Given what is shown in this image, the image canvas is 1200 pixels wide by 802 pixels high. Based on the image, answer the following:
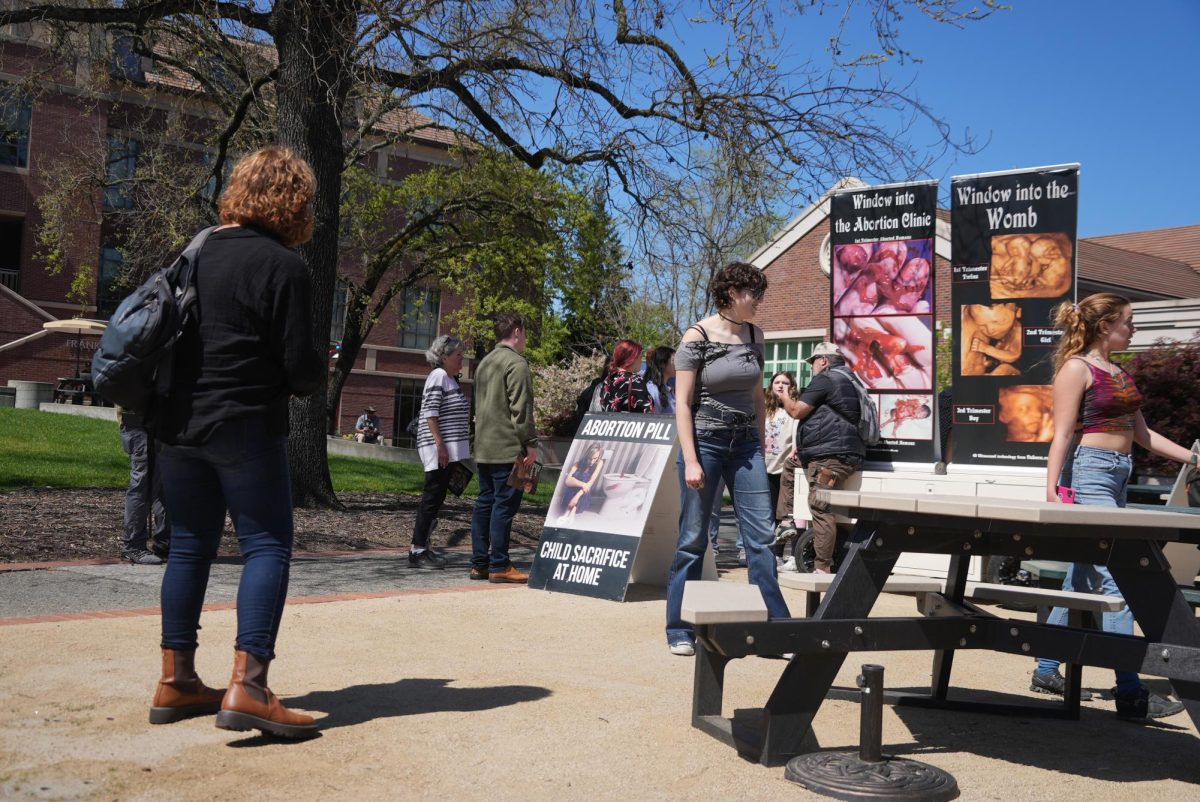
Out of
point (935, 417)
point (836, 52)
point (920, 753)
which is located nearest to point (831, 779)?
point (920, 753)

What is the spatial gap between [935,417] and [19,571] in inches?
277

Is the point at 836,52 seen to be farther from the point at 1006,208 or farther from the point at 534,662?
the point at 534,662

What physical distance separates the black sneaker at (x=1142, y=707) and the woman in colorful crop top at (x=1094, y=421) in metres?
0.39

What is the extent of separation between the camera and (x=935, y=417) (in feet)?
31.2

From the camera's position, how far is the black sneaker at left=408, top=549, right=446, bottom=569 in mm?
9211

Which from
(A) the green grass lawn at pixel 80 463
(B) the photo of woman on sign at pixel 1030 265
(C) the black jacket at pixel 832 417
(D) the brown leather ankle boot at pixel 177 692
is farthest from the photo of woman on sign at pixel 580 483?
(A) the green grass lawn at pixel 80 463

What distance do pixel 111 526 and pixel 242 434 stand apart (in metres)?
6.90

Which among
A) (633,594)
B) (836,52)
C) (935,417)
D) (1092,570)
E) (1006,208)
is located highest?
(836,52)

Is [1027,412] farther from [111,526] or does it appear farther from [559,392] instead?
[559,392]

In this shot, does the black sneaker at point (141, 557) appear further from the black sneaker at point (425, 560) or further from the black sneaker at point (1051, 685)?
the black sneaker at point (1051, 685)

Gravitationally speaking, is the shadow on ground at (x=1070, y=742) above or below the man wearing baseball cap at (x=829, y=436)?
below

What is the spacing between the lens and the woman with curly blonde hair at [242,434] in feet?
12.8

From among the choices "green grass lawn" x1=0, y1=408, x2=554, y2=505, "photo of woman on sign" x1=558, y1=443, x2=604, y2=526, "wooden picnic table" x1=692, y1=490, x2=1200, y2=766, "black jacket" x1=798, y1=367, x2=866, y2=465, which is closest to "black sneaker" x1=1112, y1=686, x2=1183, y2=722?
"wooden picnic table" x1=692, y1=490, x2=1200, y2=766

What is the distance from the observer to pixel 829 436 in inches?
355
